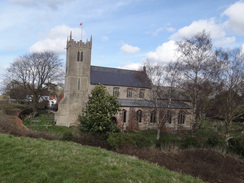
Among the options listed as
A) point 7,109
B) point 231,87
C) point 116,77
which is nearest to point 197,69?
point 231,87

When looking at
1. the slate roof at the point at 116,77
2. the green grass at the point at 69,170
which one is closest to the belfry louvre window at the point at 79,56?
the slate roof at the point at 116,77

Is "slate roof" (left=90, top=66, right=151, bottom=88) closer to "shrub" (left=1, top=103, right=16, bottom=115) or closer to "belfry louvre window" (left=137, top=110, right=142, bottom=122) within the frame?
"belfry louvre window" (left=137, top=110, right=142, bottom=122)

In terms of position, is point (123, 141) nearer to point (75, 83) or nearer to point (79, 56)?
point (75, 83)

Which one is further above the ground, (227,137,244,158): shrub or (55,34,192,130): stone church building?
(55,34,192,130): stone church building

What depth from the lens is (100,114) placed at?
2241 centimetres

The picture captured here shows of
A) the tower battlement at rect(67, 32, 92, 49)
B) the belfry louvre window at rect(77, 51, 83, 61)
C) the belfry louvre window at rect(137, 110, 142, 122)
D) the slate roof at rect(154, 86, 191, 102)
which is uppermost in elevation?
the tower battlement at rect(67, 32, 92, 49)

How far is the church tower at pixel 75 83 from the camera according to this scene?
3356 cm

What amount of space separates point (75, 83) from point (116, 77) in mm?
8132

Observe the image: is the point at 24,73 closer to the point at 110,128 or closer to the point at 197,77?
the point at 110,128

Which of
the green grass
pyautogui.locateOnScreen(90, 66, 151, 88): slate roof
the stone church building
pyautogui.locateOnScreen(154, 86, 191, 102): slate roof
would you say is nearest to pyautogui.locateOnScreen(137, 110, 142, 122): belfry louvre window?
the stone church building

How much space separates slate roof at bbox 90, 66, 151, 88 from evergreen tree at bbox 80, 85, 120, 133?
11.8m

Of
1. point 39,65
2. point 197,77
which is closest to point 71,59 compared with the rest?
point 39,65

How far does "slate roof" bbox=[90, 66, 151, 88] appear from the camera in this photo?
35844 millimetres

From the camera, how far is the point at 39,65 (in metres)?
44.0
